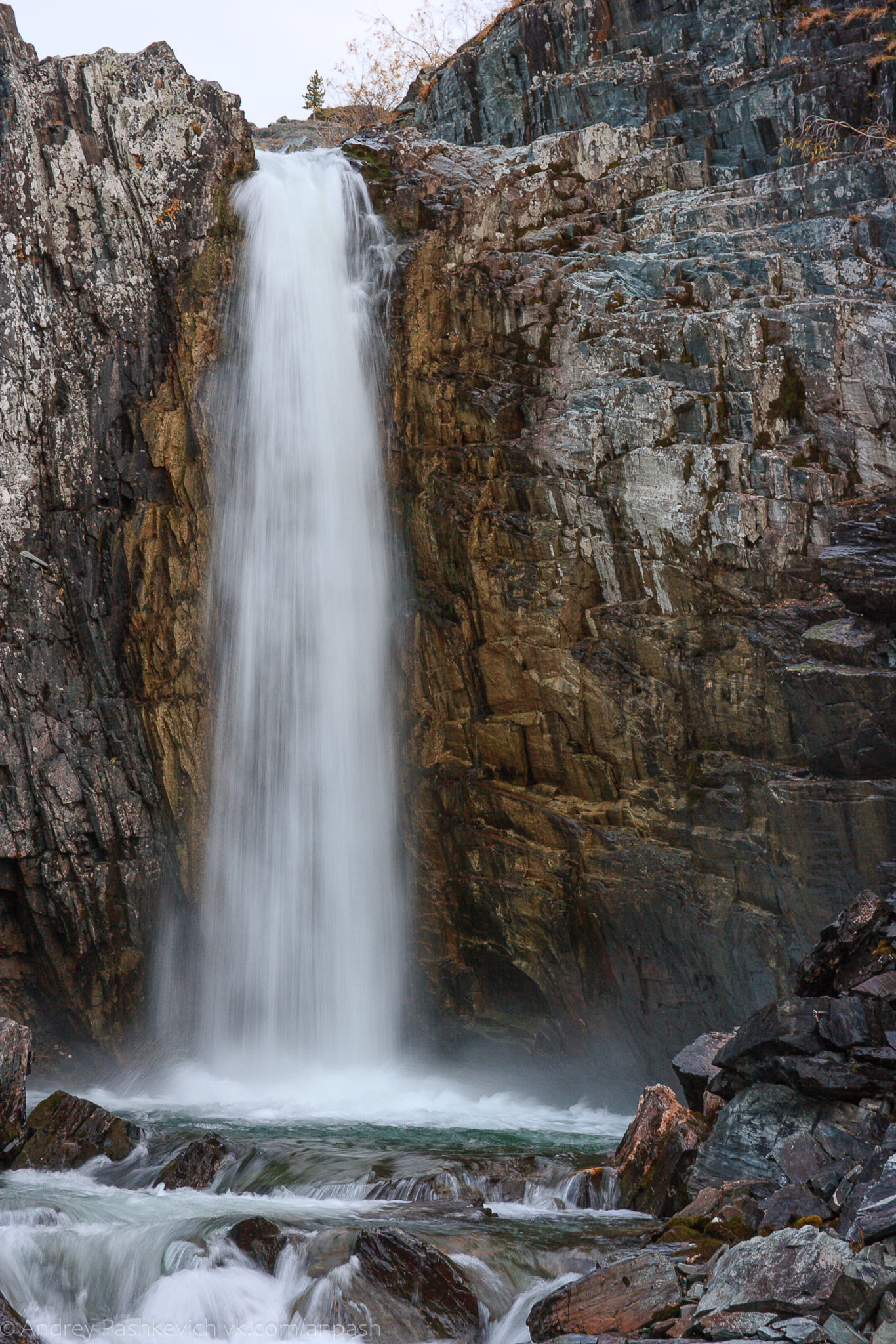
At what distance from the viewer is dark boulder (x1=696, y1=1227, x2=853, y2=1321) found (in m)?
7.11

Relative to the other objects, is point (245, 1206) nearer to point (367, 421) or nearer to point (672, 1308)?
point (672, 1308)

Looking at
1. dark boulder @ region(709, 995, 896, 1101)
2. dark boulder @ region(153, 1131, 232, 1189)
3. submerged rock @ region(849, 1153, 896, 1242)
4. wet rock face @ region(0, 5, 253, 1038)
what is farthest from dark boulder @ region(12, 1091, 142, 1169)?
submerged rock @ region(849, 1153, 896, 1242)

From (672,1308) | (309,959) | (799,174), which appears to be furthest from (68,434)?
(672,1308)

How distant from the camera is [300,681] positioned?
19281 millimetres

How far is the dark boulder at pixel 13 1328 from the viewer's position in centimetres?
796

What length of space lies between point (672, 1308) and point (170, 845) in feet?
44.2

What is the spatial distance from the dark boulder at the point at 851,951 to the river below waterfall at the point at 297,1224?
347 cm

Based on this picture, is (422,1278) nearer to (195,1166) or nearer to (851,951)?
(195,1166)

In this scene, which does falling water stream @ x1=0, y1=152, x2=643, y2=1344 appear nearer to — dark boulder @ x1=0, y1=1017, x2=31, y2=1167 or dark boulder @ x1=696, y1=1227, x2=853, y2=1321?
dark boulder @ x1=0, y1=1017, x2=31, y2=1167

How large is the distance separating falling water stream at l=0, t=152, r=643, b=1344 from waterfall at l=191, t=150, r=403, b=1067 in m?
0.04

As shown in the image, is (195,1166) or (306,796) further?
(306,796)

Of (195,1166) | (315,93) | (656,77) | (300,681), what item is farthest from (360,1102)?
(315,93)

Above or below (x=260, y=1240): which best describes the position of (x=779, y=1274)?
above

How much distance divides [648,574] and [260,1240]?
1177 cm
